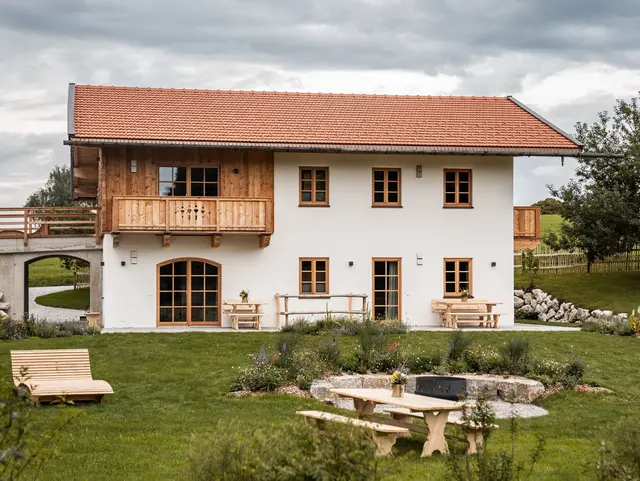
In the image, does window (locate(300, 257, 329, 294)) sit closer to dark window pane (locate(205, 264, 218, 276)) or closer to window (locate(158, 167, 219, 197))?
dark window pane (locate(205, 264, 218, 276))

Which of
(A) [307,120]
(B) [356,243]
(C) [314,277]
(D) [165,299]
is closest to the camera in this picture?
(D) [165,299]

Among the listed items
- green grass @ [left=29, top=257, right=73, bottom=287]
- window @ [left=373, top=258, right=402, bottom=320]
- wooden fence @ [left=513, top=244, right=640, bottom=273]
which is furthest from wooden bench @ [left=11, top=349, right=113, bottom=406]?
green grass @ [left=29, top=257, right=73, bottom=287]

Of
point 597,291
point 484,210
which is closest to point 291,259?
point 484,210

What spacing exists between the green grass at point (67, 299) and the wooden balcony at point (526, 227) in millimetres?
18641

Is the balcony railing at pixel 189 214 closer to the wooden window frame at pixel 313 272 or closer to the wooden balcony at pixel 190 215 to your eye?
the wooden balcony at pixel 190 215

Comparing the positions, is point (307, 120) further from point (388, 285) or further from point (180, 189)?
point (388, 285)

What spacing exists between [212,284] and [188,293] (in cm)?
71

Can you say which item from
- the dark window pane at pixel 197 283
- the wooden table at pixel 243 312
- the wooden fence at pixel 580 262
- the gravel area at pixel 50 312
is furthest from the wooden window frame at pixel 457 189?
the gravel area at pixel 50 312

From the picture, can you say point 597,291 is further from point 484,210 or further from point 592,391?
point 592,391

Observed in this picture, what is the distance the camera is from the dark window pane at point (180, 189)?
27219 millimetres

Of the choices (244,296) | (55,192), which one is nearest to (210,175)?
(244,296)

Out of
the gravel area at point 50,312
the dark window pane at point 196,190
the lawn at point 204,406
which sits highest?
the dark window pane at point 196,190

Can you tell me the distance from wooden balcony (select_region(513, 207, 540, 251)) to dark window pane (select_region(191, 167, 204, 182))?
9228 mm

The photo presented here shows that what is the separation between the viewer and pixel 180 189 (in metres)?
27.2
